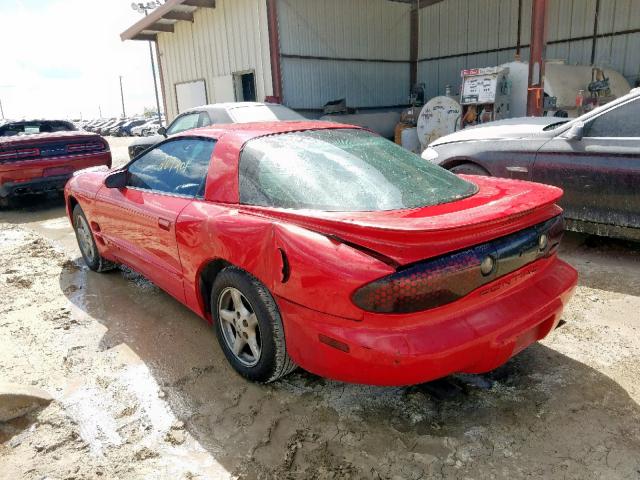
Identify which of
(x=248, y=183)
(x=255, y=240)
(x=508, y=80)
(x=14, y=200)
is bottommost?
(x=14, y=200)

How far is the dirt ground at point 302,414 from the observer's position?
2023 millimetres

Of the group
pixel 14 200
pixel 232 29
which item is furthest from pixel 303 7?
pixel 14 200

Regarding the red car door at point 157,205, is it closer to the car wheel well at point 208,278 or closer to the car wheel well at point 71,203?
the car wheel well at point 208,278

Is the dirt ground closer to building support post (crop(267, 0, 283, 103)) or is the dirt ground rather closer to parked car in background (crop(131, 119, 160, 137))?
building support post (crop(267, 0, 283, 103))

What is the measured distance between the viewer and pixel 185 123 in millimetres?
7996

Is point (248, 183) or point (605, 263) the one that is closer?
point (248, 183)

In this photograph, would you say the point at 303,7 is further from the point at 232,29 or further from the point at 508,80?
the point at 508,80

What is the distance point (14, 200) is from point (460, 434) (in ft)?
30.6

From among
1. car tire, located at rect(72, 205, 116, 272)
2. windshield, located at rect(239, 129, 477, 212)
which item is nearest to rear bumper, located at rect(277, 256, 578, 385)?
windshield, located at rect(239, 129, 477, 212)

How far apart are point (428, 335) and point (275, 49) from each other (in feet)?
33.0

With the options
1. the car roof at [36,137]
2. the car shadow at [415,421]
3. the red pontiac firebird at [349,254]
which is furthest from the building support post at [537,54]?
the car roof at [36,137]

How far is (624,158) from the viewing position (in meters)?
3.89

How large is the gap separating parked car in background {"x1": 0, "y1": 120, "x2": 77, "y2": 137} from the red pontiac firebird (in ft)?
22.1

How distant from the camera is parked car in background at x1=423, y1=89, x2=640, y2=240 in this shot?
391 centimetres
